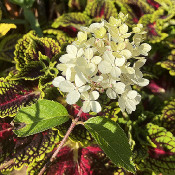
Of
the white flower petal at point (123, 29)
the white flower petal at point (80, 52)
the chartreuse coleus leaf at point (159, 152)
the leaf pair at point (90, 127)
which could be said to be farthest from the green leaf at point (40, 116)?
the chartreuse coleus leaf at point (159, 152)

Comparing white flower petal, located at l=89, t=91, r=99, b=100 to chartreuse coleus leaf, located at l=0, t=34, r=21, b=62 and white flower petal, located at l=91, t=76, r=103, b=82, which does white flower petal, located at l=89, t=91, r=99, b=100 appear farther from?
chartreuse coleus leaf, located at l=0, t=34, r=21, b=62

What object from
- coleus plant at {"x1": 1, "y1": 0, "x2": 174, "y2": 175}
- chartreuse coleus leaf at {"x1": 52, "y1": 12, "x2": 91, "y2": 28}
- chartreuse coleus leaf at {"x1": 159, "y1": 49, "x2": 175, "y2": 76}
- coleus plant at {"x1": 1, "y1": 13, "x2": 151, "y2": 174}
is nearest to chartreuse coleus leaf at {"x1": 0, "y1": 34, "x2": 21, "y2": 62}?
coleus plant at {"x1": 1, "y1": 0, "x2": 174, "y2": 175}

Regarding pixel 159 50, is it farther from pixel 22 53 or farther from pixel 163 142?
pixel 22 53

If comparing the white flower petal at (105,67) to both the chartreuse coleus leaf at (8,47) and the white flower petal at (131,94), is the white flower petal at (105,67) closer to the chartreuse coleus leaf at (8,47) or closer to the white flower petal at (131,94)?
the white flower petal at (131,94)

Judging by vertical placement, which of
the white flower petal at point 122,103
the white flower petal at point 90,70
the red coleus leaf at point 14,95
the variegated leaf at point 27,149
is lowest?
the variegated leaf at point 27,149

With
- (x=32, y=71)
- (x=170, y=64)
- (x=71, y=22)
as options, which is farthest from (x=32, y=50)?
Result: (x=170, y=64)

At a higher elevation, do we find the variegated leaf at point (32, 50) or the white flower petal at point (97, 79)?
the white flower petal at point (97, 79)
